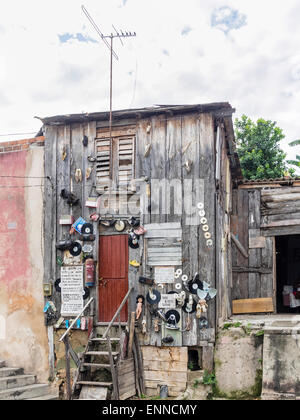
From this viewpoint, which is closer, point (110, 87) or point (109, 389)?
point (109, 389)

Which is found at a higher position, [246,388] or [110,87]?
[110,87]

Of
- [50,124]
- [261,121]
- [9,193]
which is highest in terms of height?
[261,121]

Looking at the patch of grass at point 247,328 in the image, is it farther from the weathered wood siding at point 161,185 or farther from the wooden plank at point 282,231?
the wooden plank at point 282,231

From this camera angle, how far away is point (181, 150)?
1039 cm

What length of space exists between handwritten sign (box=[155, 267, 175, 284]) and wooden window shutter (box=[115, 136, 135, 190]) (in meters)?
1.98

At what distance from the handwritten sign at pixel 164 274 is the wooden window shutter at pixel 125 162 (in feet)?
6.50

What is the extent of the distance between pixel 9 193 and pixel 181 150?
14.2ft

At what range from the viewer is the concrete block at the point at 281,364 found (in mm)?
8586

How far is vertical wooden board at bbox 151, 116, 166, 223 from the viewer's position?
34.0 feet

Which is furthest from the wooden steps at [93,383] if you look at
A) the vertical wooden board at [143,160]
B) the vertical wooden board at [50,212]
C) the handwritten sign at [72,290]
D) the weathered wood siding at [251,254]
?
the weathered wood siding at [251,254]

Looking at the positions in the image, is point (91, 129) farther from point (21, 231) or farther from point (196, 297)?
point (196, 297)

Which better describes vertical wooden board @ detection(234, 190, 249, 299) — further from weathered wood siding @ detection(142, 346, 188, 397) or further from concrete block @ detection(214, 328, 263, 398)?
weathered wood siding @ detection(142, 346, 188, 397)
